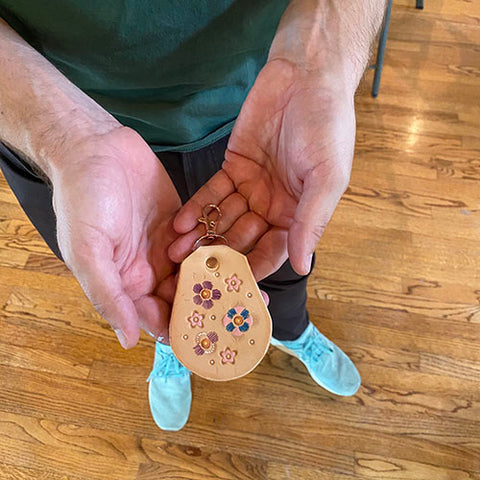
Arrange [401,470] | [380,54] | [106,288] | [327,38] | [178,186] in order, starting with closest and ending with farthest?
[106,288]
[327,38]
[178,186]
[401,470]
[380,54]

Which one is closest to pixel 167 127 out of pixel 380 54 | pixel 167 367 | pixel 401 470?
pixel 167 367

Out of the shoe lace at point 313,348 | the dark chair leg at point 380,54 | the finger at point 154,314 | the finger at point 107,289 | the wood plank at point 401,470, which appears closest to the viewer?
the finger at point 107,289

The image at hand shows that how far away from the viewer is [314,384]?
125cm

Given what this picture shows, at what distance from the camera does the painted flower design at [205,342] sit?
70cm

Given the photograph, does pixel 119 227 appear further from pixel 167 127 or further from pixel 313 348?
pixel 313 348

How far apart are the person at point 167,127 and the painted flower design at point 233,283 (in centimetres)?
3

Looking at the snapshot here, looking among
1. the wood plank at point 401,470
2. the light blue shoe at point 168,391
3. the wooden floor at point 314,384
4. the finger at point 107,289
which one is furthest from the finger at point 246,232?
the wood plank at point 401,470

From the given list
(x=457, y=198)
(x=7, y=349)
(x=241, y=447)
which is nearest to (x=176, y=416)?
(x=241, y=447)

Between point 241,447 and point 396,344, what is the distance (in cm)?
53

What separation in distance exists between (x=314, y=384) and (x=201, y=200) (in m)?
0.76

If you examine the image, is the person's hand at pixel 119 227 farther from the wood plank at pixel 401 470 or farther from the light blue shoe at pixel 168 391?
the wood plank at pixel 401 470

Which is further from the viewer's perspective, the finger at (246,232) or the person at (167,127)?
the finger at (246,232)

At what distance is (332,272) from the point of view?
1396mm

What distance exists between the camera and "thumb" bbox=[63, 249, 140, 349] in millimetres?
565
